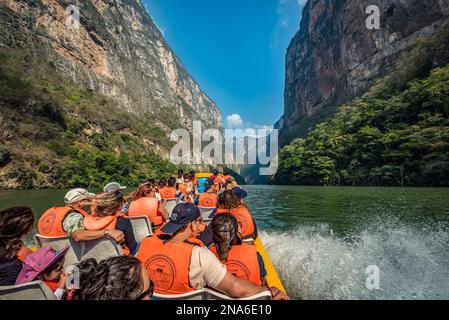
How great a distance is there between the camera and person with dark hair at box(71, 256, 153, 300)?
4.07ft

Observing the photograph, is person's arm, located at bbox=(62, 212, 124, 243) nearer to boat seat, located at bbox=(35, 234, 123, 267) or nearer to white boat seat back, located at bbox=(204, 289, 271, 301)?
boat seat, located at bbox=(35, 234, 123, 267)

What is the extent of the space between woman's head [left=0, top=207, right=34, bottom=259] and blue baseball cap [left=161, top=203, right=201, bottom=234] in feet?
4.22

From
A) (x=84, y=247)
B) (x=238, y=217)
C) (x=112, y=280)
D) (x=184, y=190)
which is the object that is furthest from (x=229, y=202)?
(x=184, y=190)

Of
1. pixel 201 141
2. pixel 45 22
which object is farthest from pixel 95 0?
pixel 201 141

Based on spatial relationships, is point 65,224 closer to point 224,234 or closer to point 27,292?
point 27,292

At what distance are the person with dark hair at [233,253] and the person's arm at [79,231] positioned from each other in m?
1.37

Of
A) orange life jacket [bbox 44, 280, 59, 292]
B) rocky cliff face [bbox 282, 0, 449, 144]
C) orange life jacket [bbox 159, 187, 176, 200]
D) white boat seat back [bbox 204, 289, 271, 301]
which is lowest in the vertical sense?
orange life jacket [bbox 44, 280, 59, 292]

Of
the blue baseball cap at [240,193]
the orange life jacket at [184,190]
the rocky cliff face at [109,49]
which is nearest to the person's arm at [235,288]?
the blue baseball cap at [240,193]

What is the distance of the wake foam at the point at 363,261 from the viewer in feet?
12.2

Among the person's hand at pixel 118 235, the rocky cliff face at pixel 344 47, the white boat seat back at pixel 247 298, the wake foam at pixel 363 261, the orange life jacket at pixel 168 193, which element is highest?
the rocky cliff face at pixel 344 47

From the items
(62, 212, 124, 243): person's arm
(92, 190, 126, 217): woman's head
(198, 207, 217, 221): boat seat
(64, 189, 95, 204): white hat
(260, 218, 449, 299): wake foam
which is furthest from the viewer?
(198, 207, 217, 221): boat seat

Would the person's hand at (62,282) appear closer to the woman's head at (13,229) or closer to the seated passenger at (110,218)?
the woman's head at (13,229)

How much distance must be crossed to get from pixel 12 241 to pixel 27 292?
2.95 feet

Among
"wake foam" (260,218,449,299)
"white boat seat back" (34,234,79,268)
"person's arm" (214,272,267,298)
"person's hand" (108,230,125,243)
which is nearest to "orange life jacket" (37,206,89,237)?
"white boat seat back" (34,234,79,268)
